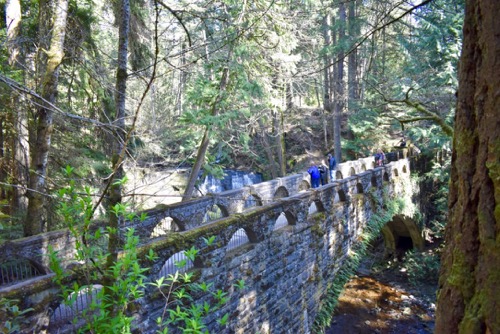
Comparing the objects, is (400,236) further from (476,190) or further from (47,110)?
(476,190)

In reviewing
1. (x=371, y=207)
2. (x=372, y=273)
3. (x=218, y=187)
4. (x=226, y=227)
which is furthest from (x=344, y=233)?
(x=218, y=187)

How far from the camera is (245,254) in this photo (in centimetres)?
624

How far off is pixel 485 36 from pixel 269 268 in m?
6.10

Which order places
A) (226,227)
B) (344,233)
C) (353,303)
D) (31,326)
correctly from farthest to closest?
1. (353,303)
2. (344,233)
3. (226,227)
4. (31,326)

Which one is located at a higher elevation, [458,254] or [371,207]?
[458,254]

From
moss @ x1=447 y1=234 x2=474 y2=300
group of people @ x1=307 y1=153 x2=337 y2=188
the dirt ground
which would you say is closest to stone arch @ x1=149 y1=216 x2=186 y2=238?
group of people @ x1=307 y1=153 x2=337 y2=188

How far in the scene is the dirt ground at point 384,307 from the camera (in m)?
11.6

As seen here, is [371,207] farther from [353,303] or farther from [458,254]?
[458,254]

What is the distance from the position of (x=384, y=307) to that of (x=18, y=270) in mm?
12241

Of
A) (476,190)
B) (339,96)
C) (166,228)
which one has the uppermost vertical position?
(339,96)

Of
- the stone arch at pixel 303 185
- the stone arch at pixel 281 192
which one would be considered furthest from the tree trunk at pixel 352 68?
the stone arch at pixel 281 192

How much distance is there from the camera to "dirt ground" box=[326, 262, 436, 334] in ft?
38.0

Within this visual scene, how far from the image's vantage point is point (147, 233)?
724 centimetres

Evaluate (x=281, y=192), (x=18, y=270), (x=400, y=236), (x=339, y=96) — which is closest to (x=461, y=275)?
Answer: (x=18, y=270)
